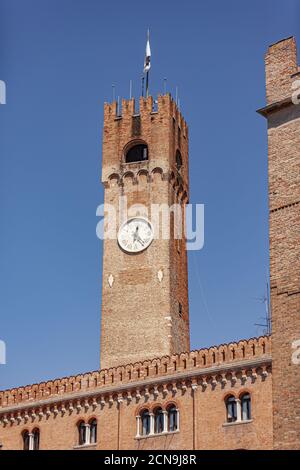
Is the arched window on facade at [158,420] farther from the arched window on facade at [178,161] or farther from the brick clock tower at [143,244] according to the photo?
the arched window on facade at [178,161]

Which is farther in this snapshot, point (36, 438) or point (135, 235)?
point (135, 235)

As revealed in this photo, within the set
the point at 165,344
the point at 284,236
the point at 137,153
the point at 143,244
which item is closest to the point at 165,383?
the point at 165,344

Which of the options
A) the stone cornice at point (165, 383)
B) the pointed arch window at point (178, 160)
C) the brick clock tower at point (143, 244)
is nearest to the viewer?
the stone cornice at point (165, 383)

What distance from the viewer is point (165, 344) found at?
33.5 meters

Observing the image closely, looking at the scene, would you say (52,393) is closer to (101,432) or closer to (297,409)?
(101,432)

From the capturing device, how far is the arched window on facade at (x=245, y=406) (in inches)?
1039

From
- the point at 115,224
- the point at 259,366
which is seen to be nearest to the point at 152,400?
the point at 259,366

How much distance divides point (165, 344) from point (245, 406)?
294 inches

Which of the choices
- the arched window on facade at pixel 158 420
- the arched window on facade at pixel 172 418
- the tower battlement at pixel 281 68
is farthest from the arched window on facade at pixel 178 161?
the tower battlement at pixel 281 68

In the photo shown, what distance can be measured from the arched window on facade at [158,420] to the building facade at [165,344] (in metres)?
0.05

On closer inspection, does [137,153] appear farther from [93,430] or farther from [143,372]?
[93,430]

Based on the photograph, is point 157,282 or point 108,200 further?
point 108,200

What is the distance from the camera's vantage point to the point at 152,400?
28562 millimetres
